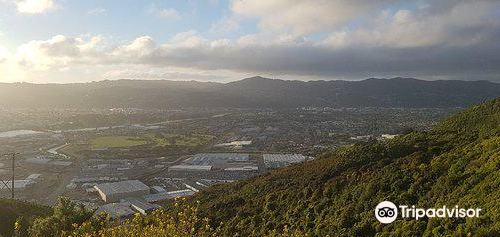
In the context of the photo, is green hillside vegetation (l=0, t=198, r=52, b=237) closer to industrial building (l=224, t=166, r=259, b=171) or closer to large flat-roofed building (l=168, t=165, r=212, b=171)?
large flat-roofed building (l=168, t=165, r=212, b=171)

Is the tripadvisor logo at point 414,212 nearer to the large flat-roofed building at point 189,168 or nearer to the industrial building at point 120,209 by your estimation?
the industrial building at point 120,209

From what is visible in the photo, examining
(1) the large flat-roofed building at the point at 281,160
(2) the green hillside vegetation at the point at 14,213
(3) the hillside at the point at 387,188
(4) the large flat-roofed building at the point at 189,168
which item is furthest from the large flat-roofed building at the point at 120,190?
(1) the large flat-roofed building at the point at 281,160

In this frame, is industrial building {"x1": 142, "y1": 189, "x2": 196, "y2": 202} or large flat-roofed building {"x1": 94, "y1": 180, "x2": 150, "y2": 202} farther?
large flat-roofed building {"x1": 94, "y1": 180, "x2": 150, "y2": 202}

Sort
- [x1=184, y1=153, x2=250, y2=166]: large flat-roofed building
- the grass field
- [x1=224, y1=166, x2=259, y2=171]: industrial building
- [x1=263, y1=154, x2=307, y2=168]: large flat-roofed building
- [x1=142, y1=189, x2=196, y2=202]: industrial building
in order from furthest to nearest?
the grass field, [x1=184, y1=153, x2=250, y2=166]: large flat-roofed building, [x1=263, y1=154, x2=307, y2=168]: large flat-roofed building, [x1=224, y1=166, x2=259, y2=171]: industrial building, [x1=142, y1=189, x2=196, y2=202]: industrial building

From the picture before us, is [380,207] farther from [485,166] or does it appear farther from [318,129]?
[318,129]

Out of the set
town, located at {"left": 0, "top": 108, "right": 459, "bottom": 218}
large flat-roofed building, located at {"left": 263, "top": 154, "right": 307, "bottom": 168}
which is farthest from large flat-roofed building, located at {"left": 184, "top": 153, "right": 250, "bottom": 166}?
large flat-roofed building, located at {"left": 263, "top": 154, "right": 307, "bottom": 168}

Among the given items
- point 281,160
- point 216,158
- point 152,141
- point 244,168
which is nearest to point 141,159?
point 216,158

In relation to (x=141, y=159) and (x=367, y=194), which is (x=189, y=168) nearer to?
(x=141, y=159)
